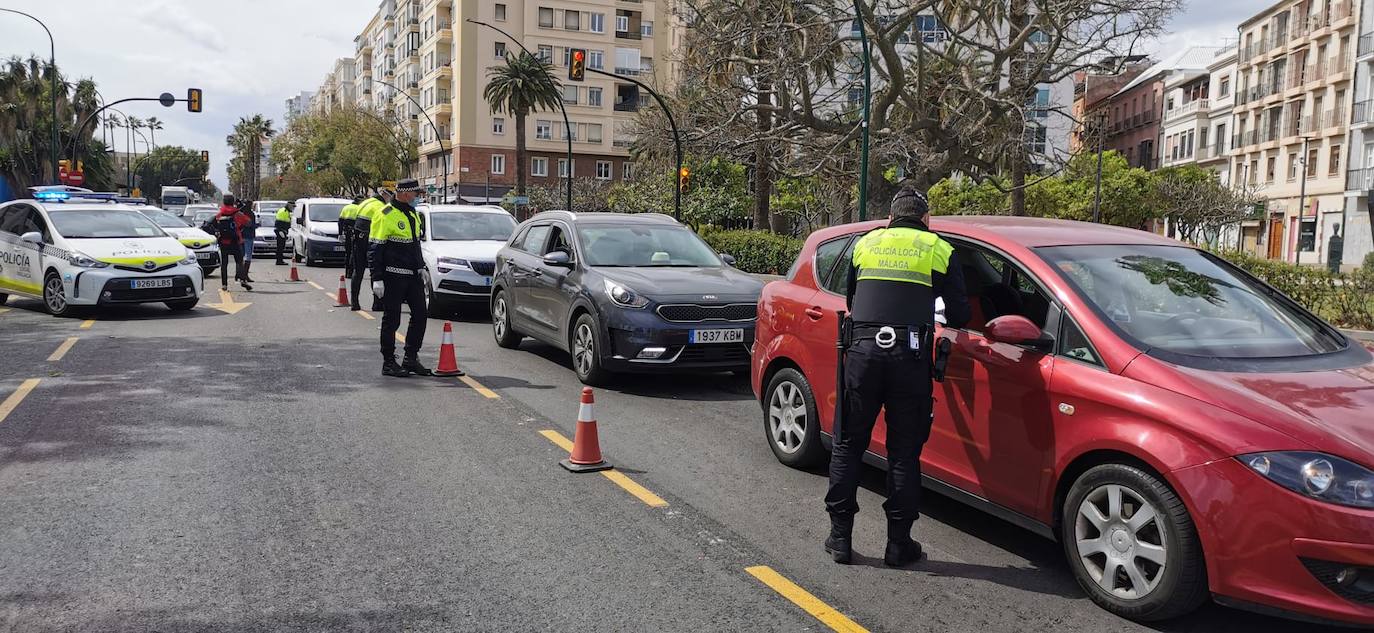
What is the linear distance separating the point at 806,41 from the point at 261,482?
19.3 metres

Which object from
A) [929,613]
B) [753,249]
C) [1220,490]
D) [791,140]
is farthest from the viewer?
[791,140]

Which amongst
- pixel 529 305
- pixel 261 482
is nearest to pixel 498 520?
pixel 261 482

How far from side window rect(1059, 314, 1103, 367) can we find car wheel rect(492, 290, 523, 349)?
321 inches

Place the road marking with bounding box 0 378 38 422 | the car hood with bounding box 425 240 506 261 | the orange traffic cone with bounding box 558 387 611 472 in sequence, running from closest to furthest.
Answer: the orange traffic cone with bounding box 558 387 611 472
the road marking with bounding box 0 378 38 422
the car hood with bounding box 425 240 506 261

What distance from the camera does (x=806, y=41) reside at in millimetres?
23547

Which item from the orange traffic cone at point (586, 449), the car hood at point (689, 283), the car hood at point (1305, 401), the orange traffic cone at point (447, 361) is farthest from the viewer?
the orange traffic cone at point (447, 361)

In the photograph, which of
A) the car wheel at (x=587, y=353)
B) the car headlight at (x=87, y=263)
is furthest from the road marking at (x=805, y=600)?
the car headlight at (x=87, y=263)

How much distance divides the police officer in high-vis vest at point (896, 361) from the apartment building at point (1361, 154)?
54642 mm

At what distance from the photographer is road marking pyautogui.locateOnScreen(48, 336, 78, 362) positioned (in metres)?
10.8

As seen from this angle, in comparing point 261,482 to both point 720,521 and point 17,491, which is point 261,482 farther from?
point 720,521

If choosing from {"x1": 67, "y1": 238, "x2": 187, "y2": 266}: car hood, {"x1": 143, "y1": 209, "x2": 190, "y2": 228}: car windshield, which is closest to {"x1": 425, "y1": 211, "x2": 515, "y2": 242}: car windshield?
{"x1": 67, "y1": 238, "x2": 187, "y2": 266}: car hood

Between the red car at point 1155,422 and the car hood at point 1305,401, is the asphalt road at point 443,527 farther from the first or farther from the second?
the car hood at point 1305,401

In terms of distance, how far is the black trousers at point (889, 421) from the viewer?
15.9 feet

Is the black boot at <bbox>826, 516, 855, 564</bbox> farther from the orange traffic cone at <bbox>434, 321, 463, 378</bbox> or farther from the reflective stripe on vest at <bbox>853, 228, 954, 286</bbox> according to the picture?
the orange traffic cone at <bbox>434, 321, 463, 378</bbox>
